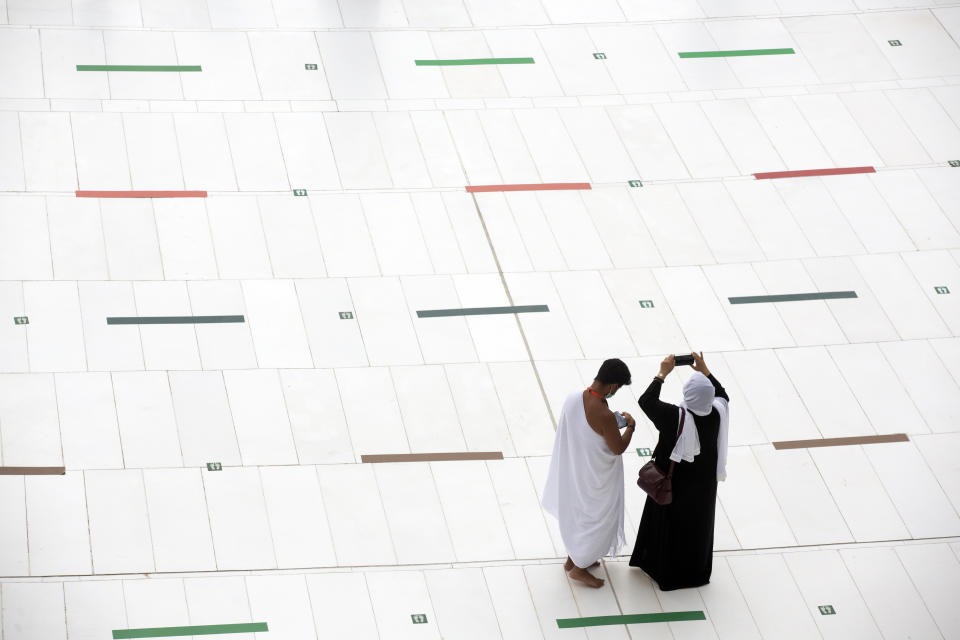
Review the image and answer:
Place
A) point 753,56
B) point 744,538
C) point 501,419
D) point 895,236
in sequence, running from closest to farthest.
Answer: point 744,538
point 501,419
point 895,236
point 753,56

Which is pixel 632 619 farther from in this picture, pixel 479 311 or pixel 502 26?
pixel 502 26

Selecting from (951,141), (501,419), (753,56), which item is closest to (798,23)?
A: (753,56)

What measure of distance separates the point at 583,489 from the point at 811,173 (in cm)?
458

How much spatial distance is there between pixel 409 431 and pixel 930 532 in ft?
10.7

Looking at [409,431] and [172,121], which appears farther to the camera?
[172,121]

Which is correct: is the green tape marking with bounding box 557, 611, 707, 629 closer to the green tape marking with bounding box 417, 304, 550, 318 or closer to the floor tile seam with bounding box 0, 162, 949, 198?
the green tape marking with bounding box 417, 304, 550, 318

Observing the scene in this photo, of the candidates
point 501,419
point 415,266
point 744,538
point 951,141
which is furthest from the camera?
point 951,141

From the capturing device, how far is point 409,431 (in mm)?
8414

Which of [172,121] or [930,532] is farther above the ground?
[172,121]

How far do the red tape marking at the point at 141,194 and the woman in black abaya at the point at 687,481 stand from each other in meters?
4.30

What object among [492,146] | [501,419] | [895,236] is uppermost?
[492,146]

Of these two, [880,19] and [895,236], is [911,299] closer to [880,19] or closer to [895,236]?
[895,236]

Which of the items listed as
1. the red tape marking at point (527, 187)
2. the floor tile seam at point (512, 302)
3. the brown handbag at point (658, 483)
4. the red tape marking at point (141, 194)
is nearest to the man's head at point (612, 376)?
the brown handbag at point (658, 483)

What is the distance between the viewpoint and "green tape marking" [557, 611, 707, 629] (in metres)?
7.36
